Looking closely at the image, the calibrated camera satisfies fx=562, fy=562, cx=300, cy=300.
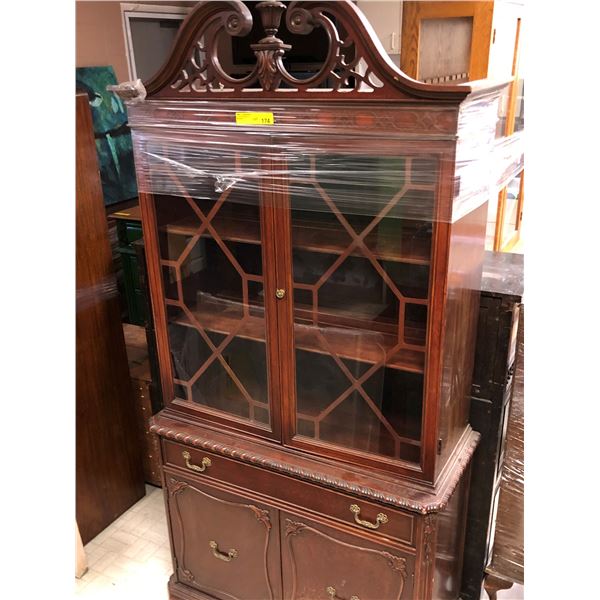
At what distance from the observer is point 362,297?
1.31m

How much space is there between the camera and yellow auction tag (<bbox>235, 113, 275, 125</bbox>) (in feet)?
3.91

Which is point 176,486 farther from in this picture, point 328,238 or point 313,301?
point 328,238

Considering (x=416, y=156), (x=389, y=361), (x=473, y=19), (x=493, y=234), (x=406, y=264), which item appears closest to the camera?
(x=416, y=156)

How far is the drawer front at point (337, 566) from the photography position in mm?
1367

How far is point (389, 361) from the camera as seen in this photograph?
130cm

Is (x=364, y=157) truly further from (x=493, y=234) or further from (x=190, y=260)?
(x=493, y=234)

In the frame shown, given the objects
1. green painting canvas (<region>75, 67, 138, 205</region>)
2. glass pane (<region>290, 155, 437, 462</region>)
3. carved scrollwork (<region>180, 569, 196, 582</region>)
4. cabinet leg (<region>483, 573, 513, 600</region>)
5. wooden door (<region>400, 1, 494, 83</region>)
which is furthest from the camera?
green painting canvas (<region>75, 67, 138, 205</region>)

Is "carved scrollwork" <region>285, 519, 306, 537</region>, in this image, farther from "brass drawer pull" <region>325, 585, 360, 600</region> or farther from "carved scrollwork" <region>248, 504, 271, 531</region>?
"brass drawer pull" <region>325, 585, 360, 600</region>

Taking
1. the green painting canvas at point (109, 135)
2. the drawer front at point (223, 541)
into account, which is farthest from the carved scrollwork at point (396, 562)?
the green painting canvas at point (109, 135)

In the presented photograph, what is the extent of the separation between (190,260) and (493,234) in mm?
1384

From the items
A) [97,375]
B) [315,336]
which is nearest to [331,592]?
[315,336]

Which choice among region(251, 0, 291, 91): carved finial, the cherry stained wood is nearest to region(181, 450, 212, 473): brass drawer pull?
the cherry stained wood
